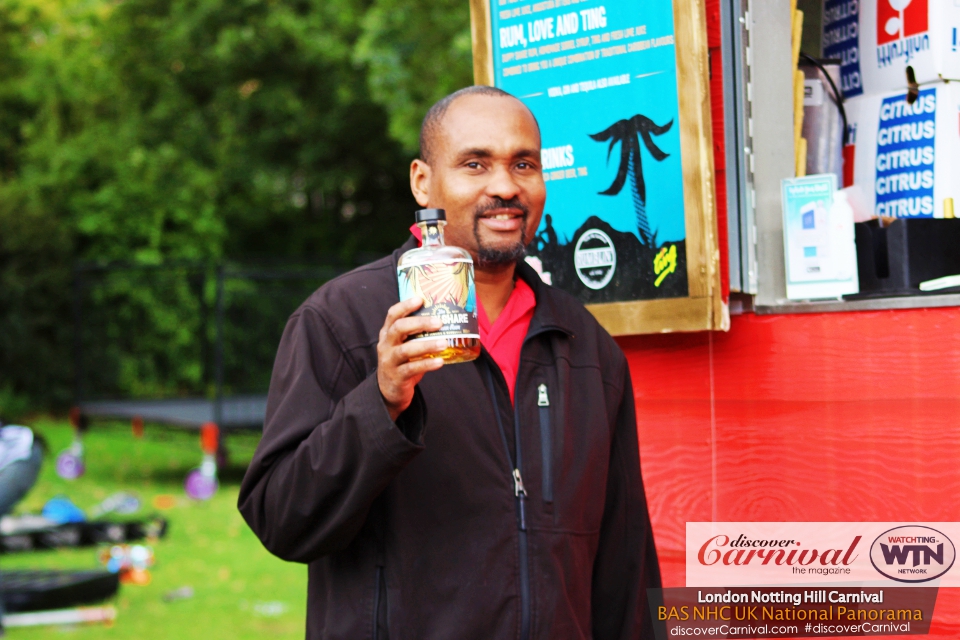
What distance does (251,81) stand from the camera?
71.1ft

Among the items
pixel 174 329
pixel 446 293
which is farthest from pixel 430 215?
pixel 174 329

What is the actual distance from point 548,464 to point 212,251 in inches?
755

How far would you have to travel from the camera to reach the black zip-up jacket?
85.6 inches

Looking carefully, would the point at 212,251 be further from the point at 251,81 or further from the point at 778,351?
the point at 778,351

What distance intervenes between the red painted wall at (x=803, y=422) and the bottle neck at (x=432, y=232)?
1.50 m

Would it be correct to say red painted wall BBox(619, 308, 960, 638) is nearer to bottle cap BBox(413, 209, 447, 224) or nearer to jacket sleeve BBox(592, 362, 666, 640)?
jacket sleeve BBox(592, 362, 666, 640)

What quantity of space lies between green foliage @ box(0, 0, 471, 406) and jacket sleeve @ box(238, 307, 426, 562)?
16.1 metres

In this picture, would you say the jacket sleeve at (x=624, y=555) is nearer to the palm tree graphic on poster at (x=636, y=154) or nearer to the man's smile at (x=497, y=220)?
the man's smile at (x=497, y=220)

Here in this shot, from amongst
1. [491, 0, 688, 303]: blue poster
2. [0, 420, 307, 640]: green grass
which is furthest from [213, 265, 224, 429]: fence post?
[491, 0, 688, 303]: blue poster

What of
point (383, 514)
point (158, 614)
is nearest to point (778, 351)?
point (383, 514)

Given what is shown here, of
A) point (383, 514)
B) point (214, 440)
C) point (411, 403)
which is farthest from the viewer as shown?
point (214, 440)

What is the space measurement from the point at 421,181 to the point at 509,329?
0.43 meters

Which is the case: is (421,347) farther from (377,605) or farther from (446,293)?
(377,605)

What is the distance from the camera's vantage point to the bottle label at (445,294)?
2088 millimetres
